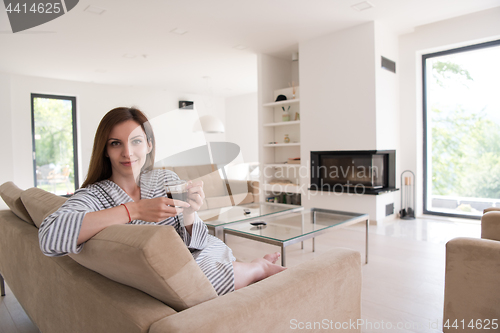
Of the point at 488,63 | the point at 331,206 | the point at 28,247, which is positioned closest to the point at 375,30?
the point at 488,63

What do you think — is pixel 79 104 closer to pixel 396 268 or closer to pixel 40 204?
pixel 40 204

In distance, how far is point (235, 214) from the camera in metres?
2.90

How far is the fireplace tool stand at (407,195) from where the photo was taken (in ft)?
14.8

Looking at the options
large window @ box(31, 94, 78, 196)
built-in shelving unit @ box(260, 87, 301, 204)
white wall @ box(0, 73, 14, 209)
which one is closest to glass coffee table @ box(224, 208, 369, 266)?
built-in shelving unit @ box(260, 87, 301, 204)

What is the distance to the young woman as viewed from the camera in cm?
86

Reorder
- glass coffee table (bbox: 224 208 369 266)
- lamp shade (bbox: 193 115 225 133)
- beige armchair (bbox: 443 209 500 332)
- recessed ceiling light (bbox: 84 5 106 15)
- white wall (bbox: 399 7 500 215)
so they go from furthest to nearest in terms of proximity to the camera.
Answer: lamp shade (bbox: 193 115 225 133)
white wall (bbox: 399 7 500 215)
recessed ceiling light (bbox: 84 5 106 15)
glass coffee table (bbox: 224 208 369 266)
beige armchair (bbox: 443 209 500 332)

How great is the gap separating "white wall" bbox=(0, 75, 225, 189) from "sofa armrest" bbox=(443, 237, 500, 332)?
176 inches

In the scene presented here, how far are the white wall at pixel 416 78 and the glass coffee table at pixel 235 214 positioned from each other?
2.49 metres

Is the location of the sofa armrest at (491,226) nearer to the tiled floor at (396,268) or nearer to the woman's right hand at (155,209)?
the tiled floor at (396,268)

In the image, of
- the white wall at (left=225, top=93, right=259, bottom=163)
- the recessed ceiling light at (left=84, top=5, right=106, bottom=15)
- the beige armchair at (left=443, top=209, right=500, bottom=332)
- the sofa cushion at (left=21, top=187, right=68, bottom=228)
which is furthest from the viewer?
the white wall at (left=225, top=93, right=259, bottom=163)

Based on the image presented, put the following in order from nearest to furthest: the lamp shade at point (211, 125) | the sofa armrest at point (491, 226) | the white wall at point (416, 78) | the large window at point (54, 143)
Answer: the sofa armrest at point (491, 226)
the white wall at point (416, 78)
the lamp shade at point (211, 125)
the large window at point (54, 143)

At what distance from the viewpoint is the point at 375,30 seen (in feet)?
13.0

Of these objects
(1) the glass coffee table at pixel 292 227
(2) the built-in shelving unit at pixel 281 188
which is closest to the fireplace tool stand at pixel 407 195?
(2) the built-in shelving unit at pixel 281 188

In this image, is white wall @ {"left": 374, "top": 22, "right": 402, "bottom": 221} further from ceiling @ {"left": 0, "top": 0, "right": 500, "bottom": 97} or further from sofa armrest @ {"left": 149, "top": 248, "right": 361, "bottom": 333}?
sofa armrest @ {"left": 149, "top": 248, "right": 361, "bottom": 333}
